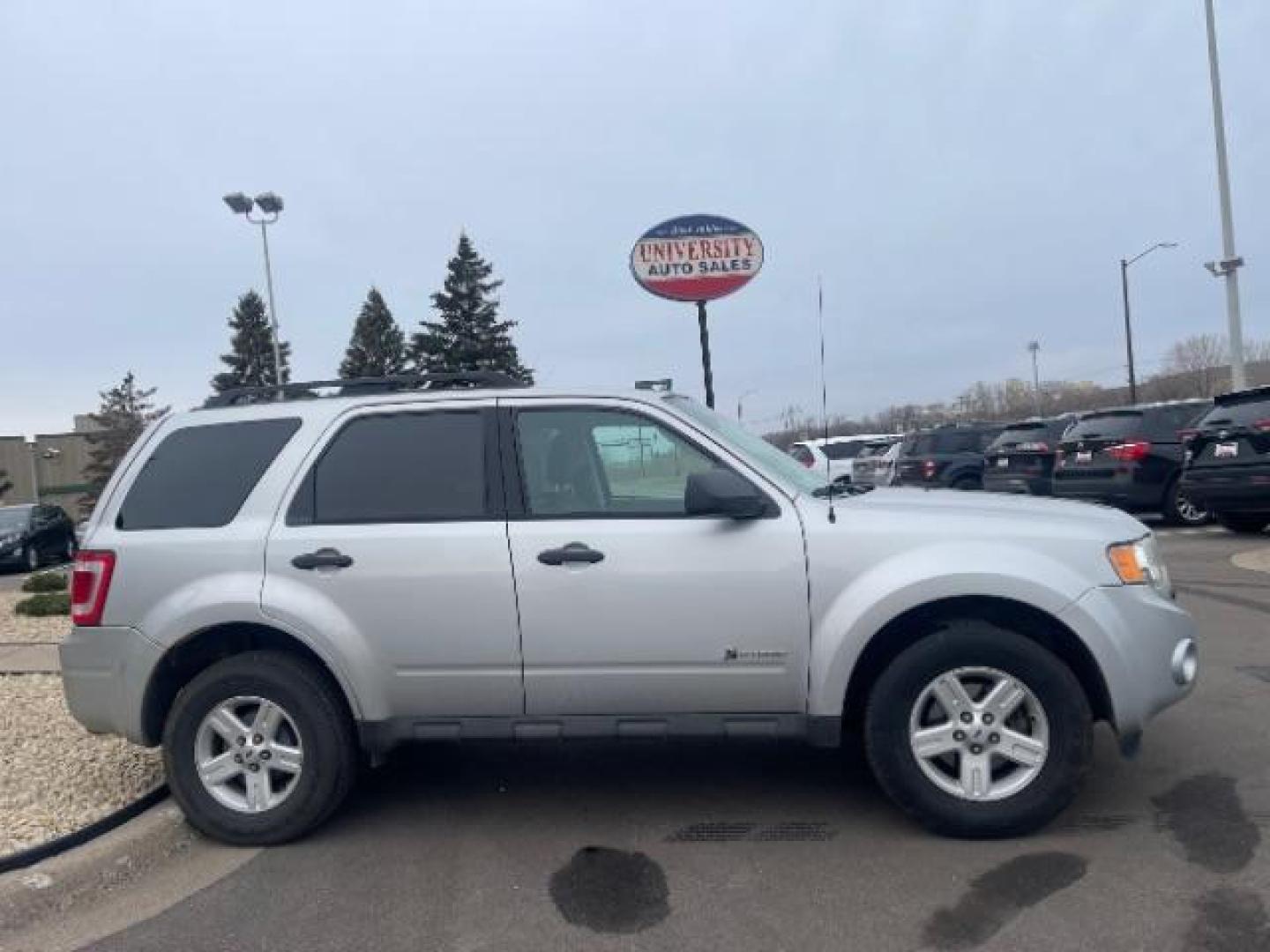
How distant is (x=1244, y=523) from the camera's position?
45.2 feet

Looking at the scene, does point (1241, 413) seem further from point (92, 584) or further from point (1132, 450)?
point (92, 584)

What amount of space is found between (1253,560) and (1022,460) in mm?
6618

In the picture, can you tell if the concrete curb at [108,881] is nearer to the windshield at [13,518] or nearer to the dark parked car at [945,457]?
the dark parked car at [945,457]

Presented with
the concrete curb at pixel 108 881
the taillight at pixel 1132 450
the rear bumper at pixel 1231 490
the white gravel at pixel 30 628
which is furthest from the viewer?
the taillight at pixel 1132 450

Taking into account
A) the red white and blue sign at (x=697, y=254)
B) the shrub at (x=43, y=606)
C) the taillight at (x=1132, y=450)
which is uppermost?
the red white and blue sign at (x=697, y=254)

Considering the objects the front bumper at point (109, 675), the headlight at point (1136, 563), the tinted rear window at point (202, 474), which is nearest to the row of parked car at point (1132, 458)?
the headlight at point (1136, 563)

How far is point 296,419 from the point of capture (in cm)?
482

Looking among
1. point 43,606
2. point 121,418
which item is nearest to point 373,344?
point 121,418

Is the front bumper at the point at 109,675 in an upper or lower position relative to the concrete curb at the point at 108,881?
upper

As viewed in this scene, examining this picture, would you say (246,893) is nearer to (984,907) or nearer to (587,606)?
(587,606)

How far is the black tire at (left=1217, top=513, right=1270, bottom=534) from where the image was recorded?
13.5 meters

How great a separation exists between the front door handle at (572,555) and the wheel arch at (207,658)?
100 centimetres

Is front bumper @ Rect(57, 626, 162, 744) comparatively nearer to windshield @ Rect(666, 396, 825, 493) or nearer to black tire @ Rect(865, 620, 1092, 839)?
windshield @ Rect(666, 396, 825, 493)

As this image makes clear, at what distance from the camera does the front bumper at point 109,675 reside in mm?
4570
